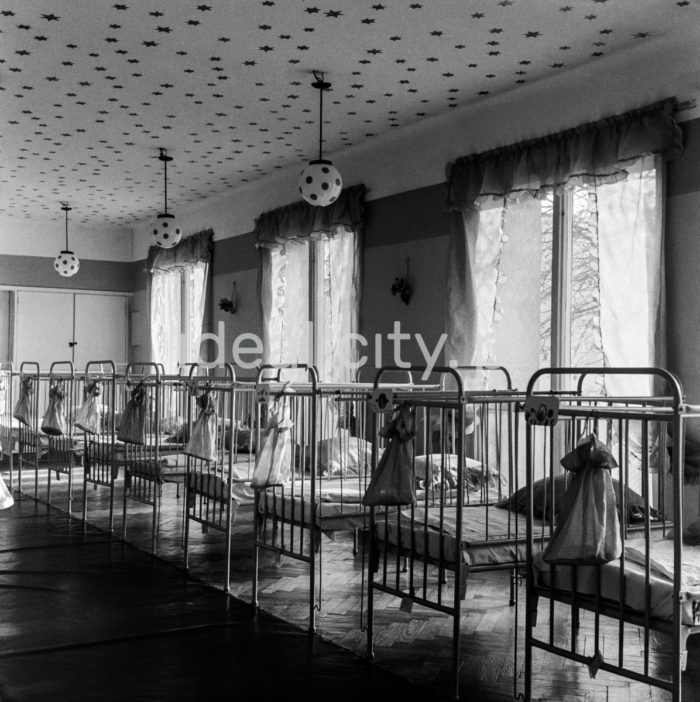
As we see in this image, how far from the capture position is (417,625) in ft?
12.5

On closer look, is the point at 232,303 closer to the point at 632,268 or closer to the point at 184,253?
the point at 184,253

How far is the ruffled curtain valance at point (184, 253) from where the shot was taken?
30.0 feet

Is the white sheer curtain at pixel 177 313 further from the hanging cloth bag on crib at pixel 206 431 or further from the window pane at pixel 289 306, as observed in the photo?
the hanging cloth bag on crib at pixel 206 431

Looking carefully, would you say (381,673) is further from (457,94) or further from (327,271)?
(327,271)

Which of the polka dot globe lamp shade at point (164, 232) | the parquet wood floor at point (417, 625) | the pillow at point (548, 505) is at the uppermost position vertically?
the polka dot globe lamp shade at point (164, 232)

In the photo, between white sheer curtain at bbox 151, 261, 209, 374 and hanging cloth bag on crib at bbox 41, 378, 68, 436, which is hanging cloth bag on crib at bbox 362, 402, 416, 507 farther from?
white sheer curtain at bbox 151, 261, 209, 374

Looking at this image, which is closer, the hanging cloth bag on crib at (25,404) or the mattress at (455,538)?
the mattress at (455,538)

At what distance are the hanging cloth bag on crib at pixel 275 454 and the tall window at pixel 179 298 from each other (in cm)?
529

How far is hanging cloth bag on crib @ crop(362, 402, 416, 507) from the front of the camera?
3.37 metres

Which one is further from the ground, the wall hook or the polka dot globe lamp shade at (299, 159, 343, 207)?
the polka dot globe lamp shade at (299, 159, 343, 207)

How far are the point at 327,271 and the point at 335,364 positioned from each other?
2.86 feet

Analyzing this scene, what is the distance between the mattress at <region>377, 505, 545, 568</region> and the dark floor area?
48 cm

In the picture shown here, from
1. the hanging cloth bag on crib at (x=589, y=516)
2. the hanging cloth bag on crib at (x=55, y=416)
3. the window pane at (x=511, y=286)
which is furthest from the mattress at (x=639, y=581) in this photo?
the hanging cloth bag on crib at (x=55, y=416)

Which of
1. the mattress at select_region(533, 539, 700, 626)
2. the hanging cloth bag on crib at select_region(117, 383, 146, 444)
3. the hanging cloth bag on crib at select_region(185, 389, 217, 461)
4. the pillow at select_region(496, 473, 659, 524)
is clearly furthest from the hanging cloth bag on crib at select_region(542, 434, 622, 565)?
the hanging cloth bag on crib at select_region(117, 383, 146, 444)
